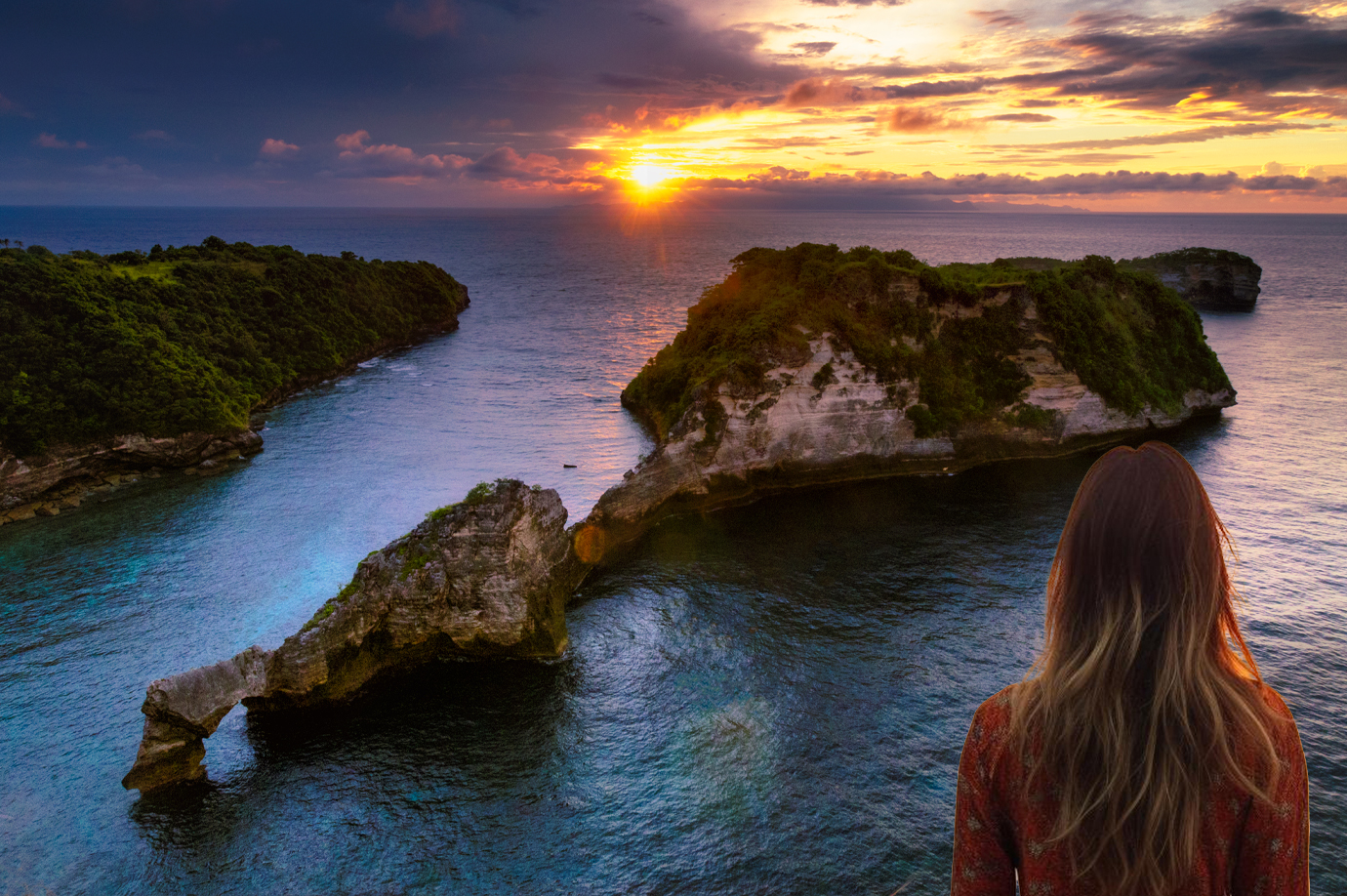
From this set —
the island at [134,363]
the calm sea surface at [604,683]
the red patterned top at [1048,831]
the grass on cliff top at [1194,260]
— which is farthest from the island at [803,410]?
the grass on cliff top at [1194,260]

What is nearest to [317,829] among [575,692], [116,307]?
[575,692]

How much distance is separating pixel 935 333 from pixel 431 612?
4029 centimetres

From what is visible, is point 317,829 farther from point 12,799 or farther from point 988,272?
point 988,272

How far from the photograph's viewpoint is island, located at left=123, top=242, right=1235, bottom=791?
2917 cm

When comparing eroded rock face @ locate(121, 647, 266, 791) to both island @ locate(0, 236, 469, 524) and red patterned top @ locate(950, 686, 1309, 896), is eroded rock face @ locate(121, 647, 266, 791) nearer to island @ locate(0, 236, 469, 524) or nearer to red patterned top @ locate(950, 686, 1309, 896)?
red patterned top @ locate(950, 686, 1309, 896)

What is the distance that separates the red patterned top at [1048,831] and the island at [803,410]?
27026 millimetres

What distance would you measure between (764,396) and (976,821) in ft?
145

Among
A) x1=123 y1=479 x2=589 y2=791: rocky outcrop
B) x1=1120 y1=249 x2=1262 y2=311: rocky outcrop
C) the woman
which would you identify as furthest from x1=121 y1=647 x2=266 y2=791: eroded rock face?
x1=1120 y1=249 x2=1262 y2=311: rocky outcrop

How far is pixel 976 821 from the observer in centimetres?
366

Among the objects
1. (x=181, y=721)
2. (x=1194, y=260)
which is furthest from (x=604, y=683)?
(x=1194, y=260)

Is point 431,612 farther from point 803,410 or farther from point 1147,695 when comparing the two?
point 1147,695

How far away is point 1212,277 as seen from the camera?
374 feet

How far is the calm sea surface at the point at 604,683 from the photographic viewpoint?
21.5 m

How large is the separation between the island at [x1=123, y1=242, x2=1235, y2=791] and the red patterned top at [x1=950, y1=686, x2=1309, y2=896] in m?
27.0
